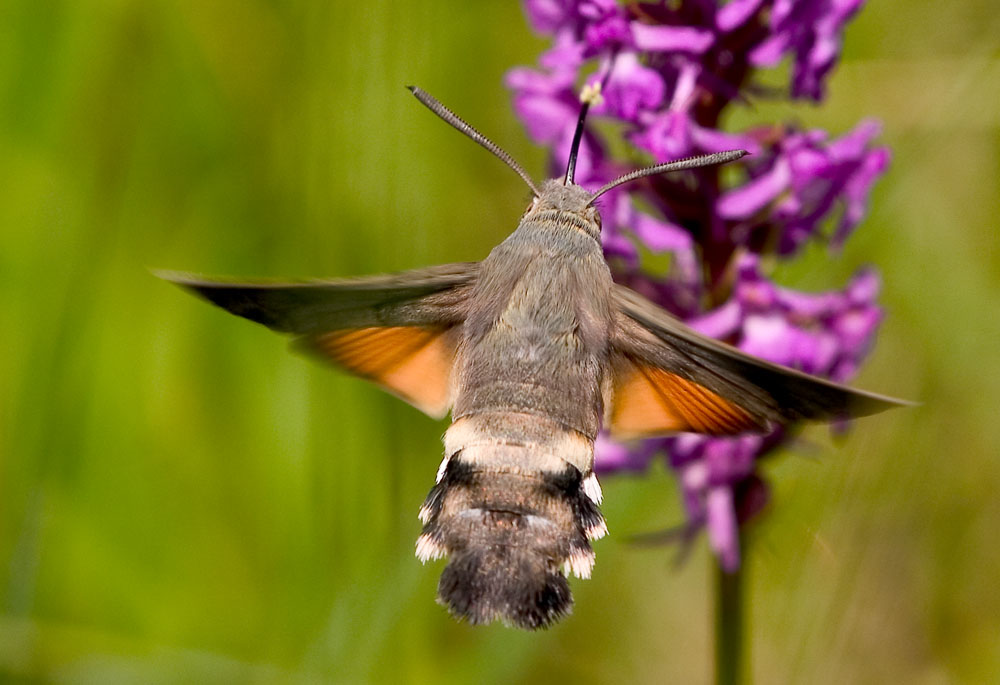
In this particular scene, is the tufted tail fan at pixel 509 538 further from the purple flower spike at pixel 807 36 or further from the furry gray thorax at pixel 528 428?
the purple flower spike at pixel 807 36

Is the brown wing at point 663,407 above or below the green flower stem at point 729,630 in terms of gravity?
above

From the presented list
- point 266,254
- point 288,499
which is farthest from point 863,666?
point 266,254

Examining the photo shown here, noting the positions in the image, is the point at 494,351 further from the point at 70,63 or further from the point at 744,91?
the point at 70,63

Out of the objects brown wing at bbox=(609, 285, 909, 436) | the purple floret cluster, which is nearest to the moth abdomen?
brown wing at bbox=(609, 285, 909, 436)

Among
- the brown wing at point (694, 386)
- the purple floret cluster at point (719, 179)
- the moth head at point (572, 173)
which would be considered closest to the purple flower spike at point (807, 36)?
the purple floret cluster at point (719, 179)

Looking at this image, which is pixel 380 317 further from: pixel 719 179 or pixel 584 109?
pixel 719 179
